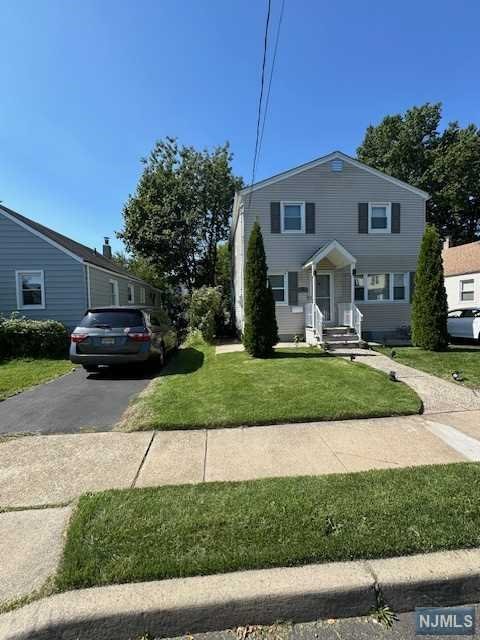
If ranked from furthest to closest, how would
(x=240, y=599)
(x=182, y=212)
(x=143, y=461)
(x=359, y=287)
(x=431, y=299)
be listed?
1. (x=182, y=212)
2. (x=359, y=287)
3. (x=431, y=299)
4. (x=143, y=461)
5. (x=240, y=599)

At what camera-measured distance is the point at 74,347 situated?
7.92 metres

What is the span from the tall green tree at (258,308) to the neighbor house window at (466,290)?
15.5 metres

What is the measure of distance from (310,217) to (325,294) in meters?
3.23

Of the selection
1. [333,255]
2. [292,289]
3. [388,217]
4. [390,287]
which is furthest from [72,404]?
[388,217]

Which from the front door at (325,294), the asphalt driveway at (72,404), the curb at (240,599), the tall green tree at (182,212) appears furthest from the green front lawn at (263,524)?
the tall green tree at (182,212)

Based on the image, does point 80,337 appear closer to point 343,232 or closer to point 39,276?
point 39,276

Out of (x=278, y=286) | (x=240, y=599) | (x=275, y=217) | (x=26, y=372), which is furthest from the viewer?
(x=278, y=286)

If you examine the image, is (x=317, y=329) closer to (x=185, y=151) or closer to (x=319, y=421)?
(x=319, y=421)

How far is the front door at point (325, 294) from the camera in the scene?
1461 centimetres

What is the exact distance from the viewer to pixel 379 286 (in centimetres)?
1481

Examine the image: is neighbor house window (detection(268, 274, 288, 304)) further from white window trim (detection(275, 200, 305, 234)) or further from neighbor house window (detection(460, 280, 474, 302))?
neighbor house window (detection(460, 280, 474, 302))

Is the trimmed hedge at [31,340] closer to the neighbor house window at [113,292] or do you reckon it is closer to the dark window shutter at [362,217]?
the neighbor house window at [113,292]

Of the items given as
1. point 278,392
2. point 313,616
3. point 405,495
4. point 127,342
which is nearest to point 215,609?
point 313,616

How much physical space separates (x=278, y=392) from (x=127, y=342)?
3781 mm
